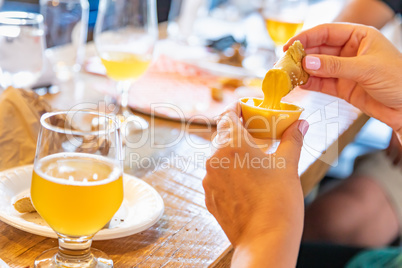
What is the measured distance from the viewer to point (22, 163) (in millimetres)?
926

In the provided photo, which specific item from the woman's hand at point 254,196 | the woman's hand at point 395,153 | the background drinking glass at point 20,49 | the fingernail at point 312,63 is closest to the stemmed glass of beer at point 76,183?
the woman's hand at point 254,196

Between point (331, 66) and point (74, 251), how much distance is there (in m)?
0.59

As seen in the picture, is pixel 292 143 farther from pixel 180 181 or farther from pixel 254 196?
pixel 180 181

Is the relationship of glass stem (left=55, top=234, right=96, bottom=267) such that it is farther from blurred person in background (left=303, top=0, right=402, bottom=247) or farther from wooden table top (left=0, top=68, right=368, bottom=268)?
blurred person in background (left=303, top=0, right=402, bottom=247)

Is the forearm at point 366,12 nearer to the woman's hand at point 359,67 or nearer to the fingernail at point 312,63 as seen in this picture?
the woman's hand at point 359,67

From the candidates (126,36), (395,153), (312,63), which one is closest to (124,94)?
(126,36)

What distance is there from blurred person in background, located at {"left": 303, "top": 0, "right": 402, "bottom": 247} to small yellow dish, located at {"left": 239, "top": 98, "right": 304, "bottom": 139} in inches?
36.3

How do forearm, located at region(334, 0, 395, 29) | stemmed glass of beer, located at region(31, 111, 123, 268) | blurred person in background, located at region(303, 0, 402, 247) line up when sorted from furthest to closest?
forearm, located at region(334, 0, 395, 29)
blurred person in background, located at region(303, 0, 402, 247)
stemmed glass of beer, located at region(31, 111, 123, 268)

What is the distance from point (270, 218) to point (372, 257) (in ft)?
2.63

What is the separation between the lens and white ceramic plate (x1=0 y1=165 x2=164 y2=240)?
0.71m

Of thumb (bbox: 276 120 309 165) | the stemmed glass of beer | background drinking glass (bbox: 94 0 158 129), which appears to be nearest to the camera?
the stemmed glass of beer

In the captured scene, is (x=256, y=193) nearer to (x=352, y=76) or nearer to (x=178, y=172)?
(x=178, y=172)

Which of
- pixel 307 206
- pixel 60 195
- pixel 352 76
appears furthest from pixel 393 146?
pixel 60 195

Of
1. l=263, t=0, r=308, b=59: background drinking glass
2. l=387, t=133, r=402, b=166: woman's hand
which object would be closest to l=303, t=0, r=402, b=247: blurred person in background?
l=387, t=133, r=402, b=166: woman's hand
